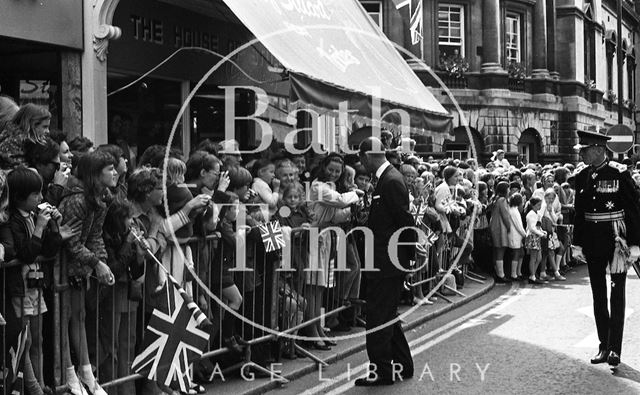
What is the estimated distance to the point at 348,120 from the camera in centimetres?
1134

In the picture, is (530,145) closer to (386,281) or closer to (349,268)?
(349,268)

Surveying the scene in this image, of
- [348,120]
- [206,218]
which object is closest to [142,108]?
[348,120]

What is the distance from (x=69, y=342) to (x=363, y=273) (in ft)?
17.6

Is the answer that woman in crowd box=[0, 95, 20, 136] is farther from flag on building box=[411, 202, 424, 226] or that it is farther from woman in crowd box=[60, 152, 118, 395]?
flag on building box=[411, 202, 424, 226]

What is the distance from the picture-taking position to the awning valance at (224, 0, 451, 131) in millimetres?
9633

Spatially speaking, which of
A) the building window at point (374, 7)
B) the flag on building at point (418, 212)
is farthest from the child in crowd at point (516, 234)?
the building window at point (374, 7)

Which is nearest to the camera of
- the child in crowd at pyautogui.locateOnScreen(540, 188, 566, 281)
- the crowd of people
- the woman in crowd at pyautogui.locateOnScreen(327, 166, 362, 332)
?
the crowd of people

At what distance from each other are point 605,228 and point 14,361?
5730 millimetres

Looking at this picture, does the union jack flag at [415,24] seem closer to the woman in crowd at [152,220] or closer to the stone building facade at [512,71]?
the stone building facade at [512,71]

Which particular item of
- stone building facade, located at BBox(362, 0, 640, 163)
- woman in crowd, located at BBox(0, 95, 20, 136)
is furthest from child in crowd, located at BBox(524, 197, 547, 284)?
stone building facade, located at BBox(362, 0, 640, 163)

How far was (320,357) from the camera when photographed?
888 centimetres

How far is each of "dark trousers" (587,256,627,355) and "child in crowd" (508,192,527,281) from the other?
6.92 metres

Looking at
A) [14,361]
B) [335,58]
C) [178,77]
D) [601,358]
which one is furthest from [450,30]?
[14,361]

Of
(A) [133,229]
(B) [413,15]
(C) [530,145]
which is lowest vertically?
(A) [133,229]
